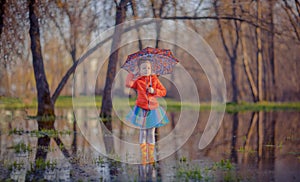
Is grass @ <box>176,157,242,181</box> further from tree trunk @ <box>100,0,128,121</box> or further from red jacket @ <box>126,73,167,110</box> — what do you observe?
tree trunk @ <box>100,0,128,121</box>

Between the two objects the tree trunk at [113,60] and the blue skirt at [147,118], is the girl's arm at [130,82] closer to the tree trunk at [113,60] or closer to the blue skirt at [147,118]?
the blue skirt at [147,118]

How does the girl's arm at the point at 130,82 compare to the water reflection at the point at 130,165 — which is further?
the girl's arm at the point at 130,82

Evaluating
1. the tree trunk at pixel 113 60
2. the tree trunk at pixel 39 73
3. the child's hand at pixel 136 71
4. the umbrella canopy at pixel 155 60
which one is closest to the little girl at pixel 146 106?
the child's hand at pixel 136 71

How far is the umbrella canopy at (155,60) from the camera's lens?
863 cm

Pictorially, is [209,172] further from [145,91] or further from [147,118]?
[145,91]

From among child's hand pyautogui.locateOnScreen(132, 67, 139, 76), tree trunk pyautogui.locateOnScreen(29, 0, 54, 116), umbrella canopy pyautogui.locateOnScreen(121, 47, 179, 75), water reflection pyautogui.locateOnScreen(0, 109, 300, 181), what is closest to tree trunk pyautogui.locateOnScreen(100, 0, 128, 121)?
tree trunk pyautogui.locateOnScreen(29, 0, 54, 116)

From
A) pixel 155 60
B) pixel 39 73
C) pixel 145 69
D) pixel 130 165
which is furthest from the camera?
pixel 39 73

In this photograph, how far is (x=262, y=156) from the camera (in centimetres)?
857

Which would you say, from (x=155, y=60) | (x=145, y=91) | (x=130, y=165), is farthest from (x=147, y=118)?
(x=155, y=60)

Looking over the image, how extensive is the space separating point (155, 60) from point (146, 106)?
1.05 meters

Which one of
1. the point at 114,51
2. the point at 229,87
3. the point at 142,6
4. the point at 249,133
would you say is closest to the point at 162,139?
the point at 249,133

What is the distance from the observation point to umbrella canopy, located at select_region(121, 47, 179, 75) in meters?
8.63

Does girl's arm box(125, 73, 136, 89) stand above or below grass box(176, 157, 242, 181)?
above

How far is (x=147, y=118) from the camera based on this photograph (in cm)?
829
